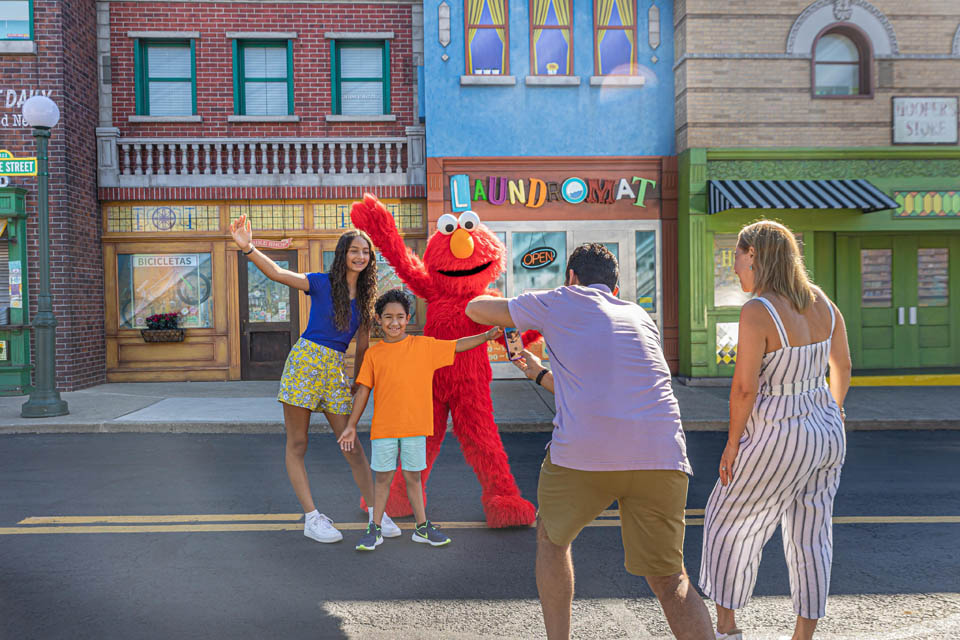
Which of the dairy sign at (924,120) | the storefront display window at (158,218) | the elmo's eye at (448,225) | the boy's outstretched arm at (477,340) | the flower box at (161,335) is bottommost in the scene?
the flower box at (161,335)

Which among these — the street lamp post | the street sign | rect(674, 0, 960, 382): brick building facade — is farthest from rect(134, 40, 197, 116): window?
rect(674, 0, 960, 382): brick building facade

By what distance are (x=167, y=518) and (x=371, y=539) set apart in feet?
5.42

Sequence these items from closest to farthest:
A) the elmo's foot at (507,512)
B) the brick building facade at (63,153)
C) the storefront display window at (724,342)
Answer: the elmo's foot at (507,512), the brick building facade at (63,153), the storefront display window at (724,342)

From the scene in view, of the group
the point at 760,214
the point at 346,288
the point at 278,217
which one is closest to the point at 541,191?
the point at 760,214

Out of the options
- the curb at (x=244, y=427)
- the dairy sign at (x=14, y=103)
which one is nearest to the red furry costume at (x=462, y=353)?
the curb at (x=244, y=427)

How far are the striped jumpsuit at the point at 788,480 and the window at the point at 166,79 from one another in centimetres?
1185

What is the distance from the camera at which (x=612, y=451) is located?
2.56 meters

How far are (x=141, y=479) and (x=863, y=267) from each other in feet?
38.2

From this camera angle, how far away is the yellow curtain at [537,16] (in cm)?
1189

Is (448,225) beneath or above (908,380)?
above

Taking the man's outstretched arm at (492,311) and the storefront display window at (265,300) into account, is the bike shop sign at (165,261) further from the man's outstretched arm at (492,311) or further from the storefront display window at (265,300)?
the man's outstretched arm at (492,311)

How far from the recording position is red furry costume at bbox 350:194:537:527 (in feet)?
15.3

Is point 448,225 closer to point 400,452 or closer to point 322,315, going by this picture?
point 322,315

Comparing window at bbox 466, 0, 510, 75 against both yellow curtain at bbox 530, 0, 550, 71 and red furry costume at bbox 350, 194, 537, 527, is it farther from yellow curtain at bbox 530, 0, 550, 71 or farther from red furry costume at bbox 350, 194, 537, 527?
red furry costume at bbox 350, 194, 537, 527
